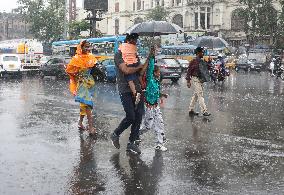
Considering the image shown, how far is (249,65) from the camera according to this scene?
46.0 meters

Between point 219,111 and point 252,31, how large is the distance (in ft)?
136

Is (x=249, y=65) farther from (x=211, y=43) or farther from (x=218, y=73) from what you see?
(x=218, y=73)

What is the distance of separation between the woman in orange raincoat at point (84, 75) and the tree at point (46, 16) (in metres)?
43.9

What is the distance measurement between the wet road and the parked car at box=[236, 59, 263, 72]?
34.4m

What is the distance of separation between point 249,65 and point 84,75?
3882cm

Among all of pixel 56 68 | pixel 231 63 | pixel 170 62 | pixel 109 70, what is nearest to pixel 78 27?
pixel 231 63

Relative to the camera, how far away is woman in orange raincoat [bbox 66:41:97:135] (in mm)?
8867

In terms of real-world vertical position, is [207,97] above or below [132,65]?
below

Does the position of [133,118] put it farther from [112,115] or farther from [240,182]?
[112,115]

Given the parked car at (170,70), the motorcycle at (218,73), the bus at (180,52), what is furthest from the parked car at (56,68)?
the bus at (180,52)

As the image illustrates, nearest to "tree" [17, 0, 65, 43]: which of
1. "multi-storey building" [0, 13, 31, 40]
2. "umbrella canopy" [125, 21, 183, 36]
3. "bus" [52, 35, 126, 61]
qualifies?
"bus" [52, 35, 126, 61]

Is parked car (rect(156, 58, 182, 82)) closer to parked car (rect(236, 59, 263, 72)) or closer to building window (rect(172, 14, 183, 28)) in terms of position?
parked car (rect(236, 59, 263, 72))

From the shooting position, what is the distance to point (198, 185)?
5.72 meters

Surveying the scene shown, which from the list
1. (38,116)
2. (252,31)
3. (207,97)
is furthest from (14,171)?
(252,31)
